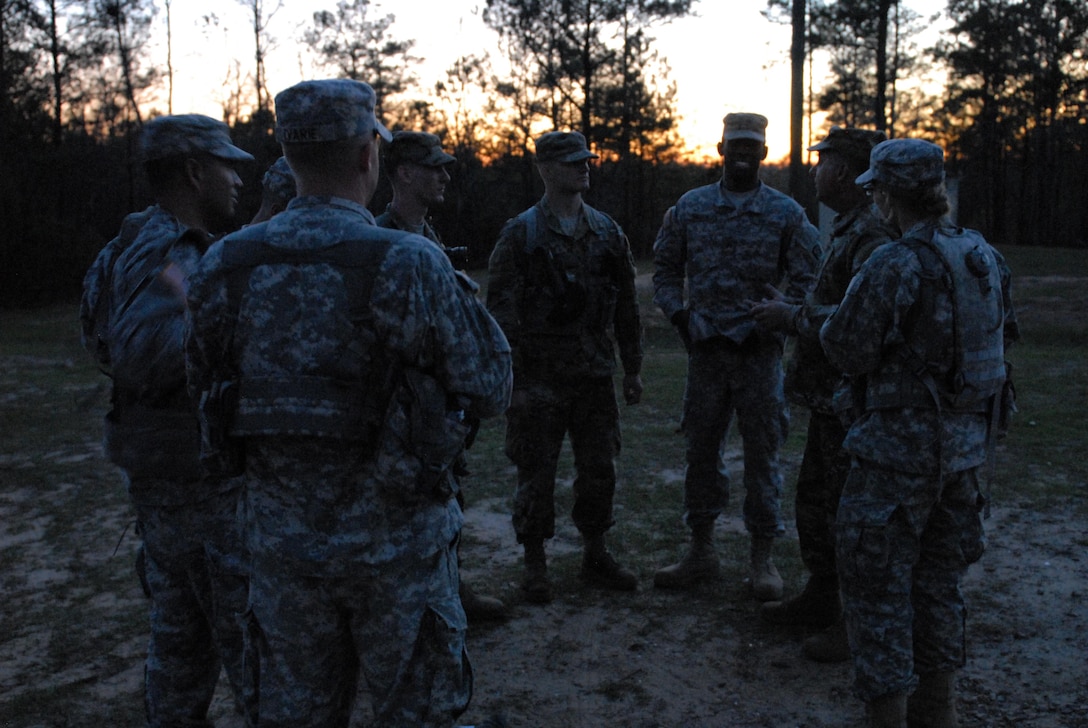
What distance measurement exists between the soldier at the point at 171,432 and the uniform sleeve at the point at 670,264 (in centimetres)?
263

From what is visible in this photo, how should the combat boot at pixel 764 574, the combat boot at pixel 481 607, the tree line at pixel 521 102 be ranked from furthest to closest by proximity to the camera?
the tree line at pixel 521 102, the combat boot at pixel 764 574, the combat boot at pixel 481 607

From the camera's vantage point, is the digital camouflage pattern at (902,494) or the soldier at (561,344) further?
the soldier at (561,344)

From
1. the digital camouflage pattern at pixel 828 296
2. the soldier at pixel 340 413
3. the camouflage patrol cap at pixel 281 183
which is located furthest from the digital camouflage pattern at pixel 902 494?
the camouflage patrol cap at pixel 281 183

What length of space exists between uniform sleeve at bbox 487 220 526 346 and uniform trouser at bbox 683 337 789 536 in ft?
3.28

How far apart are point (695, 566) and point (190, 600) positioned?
8.98 feet

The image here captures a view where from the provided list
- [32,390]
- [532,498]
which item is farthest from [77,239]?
[532,498]

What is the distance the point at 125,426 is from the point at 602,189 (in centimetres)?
3364

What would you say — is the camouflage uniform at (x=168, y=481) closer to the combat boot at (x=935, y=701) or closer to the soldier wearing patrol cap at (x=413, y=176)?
the soldier wearing patrol cap at (x=413, y=176)

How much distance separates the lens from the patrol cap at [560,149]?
4629mm

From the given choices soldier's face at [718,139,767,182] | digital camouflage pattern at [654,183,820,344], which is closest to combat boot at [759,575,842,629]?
digital camouflage pattern at [654,183,820,344]

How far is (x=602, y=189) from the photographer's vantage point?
35.6m

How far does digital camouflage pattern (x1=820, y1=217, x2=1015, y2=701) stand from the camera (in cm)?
304

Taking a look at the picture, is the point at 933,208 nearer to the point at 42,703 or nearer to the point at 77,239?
the point at 42,703

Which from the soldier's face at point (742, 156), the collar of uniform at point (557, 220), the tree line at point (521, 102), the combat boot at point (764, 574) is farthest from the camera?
the tree line at point (521, 102)
